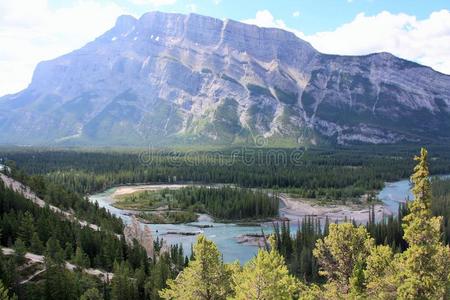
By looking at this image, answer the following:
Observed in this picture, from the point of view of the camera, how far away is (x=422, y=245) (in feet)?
114

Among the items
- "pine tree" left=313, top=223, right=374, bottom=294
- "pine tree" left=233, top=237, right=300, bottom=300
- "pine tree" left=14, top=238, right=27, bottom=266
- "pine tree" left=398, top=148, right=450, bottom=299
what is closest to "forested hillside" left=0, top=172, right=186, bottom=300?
"pine tree" left=14, top=238, right=27, bottom=266

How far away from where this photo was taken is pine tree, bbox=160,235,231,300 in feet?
141

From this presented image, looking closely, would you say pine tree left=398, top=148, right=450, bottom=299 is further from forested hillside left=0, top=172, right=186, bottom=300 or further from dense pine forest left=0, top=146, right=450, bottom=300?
forested hillside left=0, top=172, right=186, bottom=300

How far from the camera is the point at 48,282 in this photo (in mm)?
72312

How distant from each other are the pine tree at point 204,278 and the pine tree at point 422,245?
15.4 m

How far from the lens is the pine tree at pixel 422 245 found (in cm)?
3453

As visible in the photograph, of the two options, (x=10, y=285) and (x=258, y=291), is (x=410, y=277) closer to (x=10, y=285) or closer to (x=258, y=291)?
(x=258, y=291)

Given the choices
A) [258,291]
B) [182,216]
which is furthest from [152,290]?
[182,216]

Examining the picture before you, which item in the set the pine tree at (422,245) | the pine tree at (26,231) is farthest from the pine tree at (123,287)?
the pine tree at (422,245)

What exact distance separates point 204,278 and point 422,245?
18.3 m

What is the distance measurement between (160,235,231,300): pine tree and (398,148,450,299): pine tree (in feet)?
50.6

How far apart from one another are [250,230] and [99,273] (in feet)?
282

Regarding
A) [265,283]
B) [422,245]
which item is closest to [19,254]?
[265,283]

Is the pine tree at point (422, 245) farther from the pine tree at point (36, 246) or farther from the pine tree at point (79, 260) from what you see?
the pine tree at point (36, 246)
